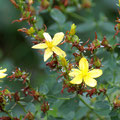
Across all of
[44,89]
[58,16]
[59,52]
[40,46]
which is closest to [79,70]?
[59,52]

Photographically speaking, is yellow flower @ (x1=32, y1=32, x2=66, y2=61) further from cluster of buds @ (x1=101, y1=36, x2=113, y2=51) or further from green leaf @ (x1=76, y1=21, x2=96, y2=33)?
green leaf @ (x1=76, y1=21, x2=96, y2=33)

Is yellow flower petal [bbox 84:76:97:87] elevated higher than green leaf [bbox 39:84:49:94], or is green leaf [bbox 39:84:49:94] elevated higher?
yellow flower petal [bbox 84:76:97:87]

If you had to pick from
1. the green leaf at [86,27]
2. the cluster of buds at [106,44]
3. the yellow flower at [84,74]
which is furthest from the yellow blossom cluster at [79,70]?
the green leaf at [86,27]

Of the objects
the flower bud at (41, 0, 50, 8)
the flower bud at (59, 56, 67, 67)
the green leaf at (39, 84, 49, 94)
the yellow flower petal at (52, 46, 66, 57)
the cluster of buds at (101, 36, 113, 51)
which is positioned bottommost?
the green leaf at (39, 84, 49, 94)

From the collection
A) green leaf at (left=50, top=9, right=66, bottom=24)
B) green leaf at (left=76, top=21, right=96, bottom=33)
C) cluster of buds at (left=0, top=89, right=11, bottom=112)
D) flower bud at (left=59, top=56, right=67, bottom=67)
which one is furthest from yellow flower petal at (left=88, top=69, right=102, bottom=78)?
green leaf at (left=76, top=21, right=96, bottom=33)

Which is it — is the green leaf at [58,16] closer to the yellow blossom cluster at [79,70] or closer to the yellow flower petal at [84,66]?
the yellow blossom cluster at [79,70]

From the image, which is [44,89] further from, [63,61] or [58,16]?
[58,16]

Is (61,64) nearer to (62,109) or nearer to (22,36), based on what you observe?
(62,109)

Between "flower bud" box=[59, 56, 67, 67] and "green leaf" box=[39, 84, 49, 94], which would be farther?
"green leaf" box=[39, 84, 49, 94]

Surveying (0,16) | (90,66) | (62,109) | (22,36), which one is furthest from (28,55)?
(90,66)
